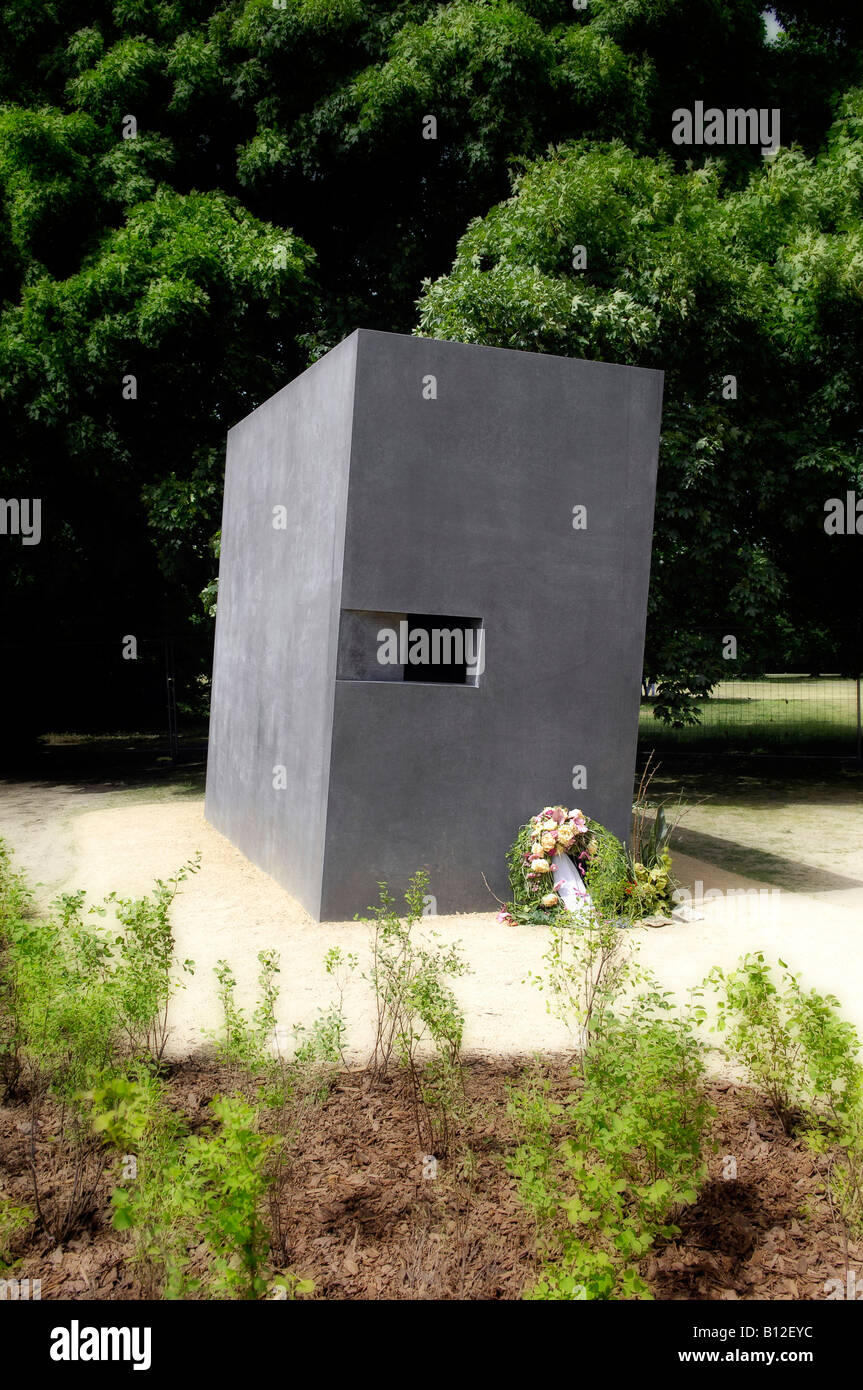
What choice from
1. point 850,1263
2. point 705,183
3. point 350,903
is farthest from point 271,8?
point 850,1263

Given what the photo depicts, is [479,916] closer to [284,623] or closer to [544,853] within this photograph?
[544,853]

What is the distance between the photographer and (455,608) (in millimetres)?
7887

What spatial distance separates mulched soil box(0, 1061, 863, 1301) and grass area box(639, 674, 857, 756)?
17.3 metres

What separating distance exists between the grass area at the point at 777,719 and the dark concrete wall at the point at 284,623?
12036 millimetres

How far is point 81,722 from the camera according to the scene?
2269cm

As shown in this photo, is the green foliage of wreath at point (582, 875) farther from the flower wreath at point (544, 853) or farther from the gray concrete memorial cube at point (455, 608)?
the gray concrete memorial cube at point (455, 608)

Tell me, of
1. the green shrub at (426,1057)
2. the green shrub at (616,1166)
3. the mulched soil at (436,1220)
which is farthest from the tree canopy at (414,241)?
the green shrub at (616,1166)

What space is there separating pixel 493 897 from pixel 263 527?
457cm

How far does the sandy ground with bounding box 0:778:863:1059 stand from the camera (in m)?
5.59

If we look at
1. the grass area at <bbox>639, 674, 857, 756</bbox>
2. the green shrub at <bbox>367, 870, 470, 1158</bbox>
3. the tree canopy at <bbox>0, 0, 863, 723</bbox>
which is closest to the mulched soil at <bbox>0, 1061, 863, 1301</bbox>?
the green shrub at <bbox>367, 870, 470, 1158</bbox>

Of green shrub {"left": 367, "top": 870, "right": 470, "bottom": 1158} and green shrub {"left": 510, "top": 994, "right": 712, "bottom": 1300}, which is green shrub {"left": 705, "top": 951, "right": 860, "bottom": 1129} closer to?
green shrub {"left": 510, "top": 994, "right": 712, "bottom": 1300}

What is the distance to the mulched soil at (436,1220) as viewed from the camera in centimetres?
301

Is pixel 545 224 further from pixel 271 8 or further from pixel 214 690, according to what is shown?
pixel 214 690

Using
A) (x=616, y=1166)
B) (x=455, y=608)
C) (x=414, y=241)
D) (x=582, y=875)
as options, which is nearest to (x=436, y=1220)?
(x=616, y=1166)
